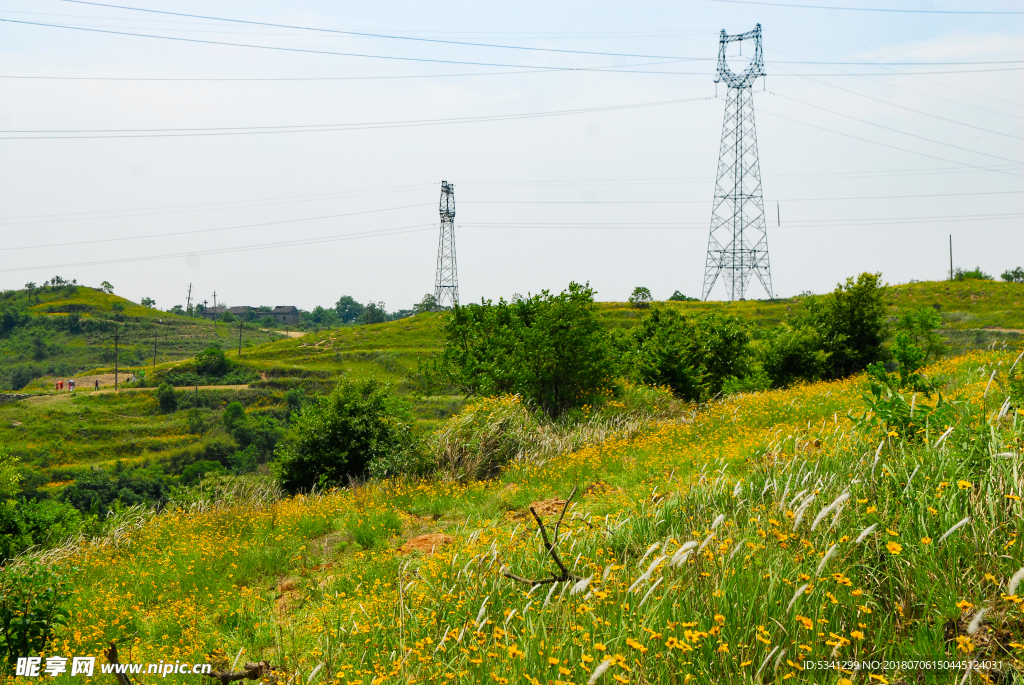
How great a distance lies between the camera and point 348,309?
192 m

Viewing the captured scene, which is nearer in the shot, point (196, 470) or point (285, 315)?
point (196, 470)

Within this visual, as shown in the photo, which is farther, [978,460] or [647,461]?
[647,461]

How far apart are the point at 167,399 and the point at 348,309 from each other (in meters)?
126

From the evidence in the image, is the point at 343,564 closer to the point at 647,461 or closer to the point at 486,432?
the point at 647,461

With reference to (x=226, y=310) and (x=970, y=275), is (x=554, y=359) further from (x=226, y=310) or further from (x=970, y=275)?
(x=226, y=310)

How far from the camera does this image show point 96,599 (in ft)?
18.8

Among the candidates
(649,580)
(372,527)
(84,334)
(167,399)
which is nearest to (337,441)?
(372,527)

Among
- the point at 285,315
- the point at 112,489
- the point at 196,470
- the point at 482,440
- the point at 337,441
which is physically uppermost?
the point at 285,315

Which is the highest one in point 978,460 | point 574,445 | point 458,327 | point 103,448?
point 458,327

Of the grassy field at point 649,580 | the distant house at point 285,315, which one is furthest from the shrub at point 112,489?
the distant house at point 285,315

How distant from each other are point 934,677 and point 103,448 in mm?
66270

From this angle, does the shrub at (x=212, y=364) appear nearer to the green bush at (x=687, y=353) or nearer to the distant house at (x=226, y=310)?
the green bush at (x=687, y=353)

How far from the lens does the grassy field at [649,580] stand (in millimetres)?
3285

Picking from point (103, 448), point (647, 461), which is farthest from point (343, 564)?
point (103, 448)
